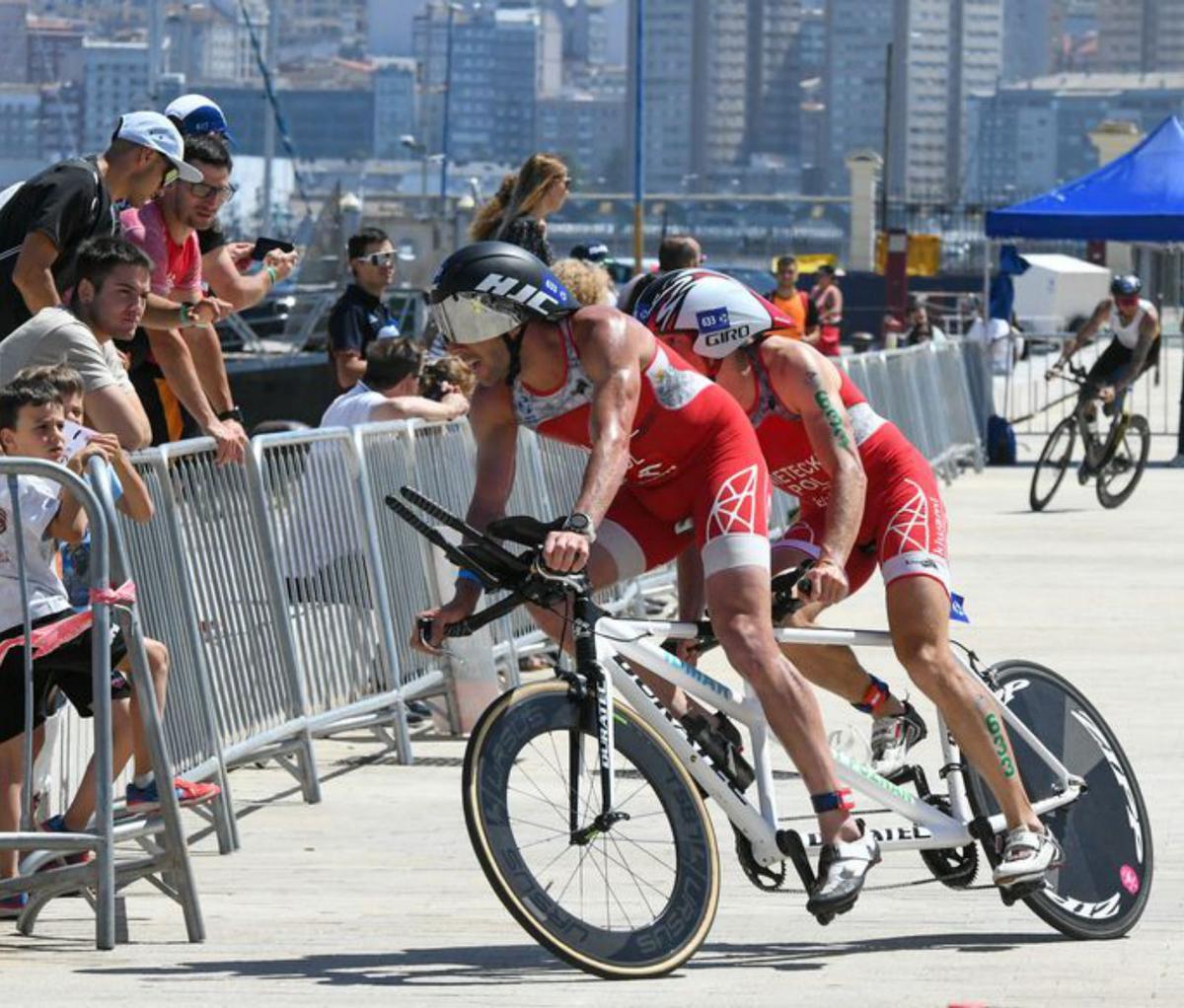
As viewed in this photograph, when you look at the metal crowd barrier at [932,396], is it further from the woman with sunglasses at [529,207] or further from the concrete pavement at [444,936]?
the concrete pavement at [444,936]

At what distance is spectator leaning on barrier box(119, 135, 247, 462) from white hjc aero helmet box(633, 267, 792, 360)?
8.28 feet

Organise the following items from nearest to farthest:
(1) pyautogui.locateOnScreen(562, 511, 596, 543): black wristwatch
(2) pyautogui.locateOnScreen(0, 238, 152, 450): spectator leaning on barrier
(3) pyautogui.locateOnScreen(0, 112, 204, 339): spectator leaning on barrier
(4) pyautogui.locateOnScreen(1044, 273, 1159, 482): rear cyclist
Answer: (1) pyautogui.locateOnScreen(562, 511, 596, 543): black wristwatch
(2) pyautogui.locateOnScreen(0, 238, 152, 450): spectator leaning on barrier
(3) pyautogui.locateOnScreen(0, 112, 204, 339): spectator leaning on barrier
(4) pyautogui.locateOnScreen(1044, 273, 1159, 482): rear cyclist

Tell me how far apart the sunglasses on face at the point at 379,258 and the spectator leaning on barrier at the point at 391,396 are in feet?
3.40

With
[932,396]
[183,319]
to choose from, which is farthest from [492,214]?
[932,396]

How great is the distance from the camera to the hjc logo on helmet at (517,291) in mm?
6438

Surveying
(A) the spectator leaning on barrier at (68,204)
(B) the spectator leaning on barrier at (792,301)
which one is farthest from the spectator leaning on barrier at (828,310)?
(A) the spectator leaning on barrier at (68,204)

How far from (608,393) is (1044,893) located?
161cm

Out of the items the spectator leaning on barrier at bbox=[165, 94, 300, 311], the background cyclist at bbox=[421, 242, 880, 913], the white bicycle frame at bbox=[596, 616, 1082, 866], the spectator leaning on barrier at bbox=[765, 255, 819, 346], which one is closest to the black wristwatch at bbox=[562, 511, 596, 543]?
the background cyclist at bbox=[421, 242, 880, 913]

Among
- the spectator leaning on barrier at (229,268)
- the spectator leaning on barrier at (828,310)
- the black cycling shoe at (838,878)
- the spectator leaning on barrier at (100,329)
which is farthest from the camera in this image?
the spectator leaning on barrier at (828,310)

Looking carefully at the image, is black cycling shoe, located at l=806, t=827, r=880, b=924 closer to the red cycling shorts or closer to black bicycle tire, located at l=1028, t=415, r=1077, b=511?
the red cycling shorts

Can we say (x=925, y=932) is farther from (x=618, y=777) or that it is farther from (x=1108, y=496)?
(x=1108, y=496)

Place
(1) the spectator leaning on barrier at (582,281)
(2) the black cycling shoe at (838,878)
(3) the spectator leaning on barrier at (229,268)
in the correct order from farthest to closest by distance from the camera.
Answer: (3) the spectator leaning on barrier at (229,268)
(1) the spectator leaning on barrier at (582,281)
(2) the black cycling shoe at (838,878)

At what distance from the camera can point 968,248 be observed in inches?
5384

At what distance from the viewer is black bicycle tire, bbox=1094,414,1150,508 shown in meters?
22.2
